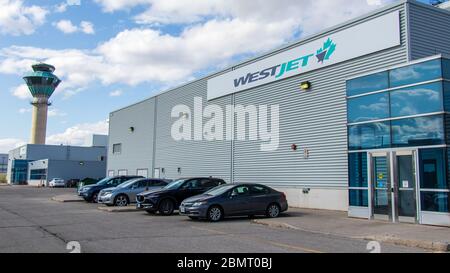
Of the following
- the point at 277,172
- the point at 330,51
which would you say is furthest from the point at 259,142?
the point at 330,51

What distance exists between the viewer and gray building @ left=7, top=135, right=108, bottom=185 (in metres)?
78.7

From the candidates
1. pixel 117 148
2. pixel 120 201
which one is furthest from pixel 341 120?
pixel 117 148

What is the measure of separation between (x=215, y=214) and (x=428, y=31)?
35.4ft

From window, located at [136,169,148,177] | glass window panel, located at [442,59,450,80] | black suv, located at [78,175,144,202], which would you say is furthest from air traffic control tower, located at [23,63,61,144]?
glass window panel, located at [442,59,450,80]

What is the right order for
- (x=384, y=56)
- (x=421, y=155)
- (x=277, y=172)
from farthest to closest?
(x=277, y=172) → (x=384, y=56) → (x=421, y=155)

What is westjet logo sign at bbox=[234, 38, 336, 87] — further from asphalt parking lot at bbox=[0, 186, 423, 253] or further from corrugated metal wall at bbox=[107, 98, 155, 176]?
corrugated metal wall at bbox=[107, 98, 155, 176]

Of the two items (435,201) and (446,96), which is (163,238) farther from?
(446,96)

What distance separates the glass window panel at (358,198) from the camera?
1638 centimetres

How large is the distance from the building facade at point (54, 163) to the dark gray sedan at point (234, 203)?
217 feet

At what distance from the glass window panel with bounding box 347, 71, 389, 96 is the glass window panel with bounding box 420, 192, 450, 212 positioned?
3.99 meters
